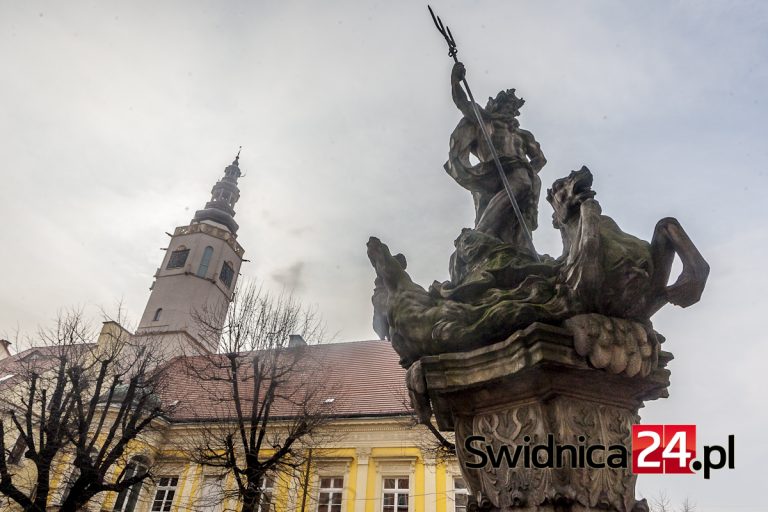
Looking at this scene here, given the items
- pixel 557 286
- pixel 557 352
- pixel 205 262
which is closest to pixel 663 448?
pixel 557 352

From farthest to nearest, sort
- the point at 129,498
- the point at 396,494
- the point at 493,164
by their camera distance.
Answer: the point at 129,498, the point at 396,494, the point at 493,164

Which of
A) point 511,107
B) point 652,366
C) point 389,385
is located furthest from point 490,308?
point 389,385

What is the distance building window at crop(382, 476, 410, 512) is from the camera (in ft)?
54.8

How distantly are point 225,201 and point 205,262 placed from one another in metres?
10.8

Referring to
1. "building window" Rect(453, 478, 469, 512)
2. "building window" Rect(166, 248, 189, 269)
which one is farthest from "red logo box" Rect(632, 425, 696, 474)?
"building window" Rect(166, 248, 189, 269)

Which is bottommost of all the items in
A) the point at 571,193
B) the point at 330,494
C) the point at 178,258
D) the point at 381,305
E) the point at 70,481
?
the point at 381,305

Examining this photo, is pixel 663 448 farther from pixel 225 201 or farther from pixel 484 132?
pixel 225 201

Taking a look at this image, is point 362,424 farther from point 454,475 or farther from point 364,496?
point 454,475

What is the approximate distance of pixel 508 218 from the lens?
4.14 meters

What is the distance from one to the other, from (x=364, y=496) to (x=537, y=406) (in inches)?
619

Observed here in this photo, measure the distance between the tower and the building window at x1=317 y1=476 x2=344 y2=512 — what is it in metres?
17.4

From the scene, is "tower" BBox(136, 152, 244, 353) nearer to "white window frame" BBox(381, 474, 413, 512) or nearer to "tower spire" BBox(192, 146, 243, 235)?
"tower spire" BBox(192, 146, 243, 235)

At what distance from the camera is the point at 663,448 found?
2.77 metres

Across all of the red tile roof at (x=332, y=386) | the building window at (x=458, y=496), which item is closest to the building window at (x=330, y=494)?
the red tile roof at (x=332, y=386)
